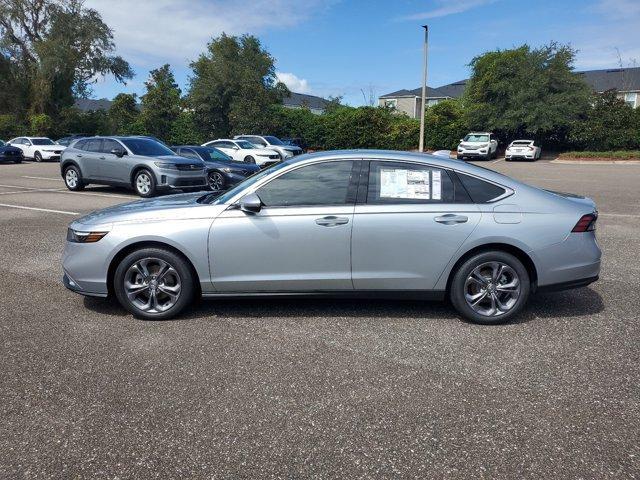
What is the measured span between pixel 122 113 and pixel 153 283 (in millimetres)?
47031

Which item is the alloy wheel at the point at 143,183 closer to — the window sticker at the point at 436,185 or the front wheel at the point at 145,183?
the front wheel at the point at 145,183

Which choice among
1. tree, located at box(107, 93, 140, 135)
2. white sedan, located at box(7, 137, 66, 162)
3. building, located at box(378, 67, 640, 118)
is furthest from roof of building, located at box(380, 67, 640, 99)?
white sedan, located at box(7, 137, 66, 162)

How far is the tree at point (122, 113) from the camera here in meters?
46.6

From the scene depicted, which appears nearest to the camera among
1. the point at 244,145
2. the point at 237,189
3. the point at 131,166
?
the point at 237,189

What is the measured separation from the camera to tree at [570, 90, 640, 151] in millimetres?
34844

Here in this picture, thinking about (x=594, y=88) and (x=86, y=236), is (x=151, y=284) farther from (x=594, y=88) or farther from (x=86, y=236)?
(x=594, y=88)

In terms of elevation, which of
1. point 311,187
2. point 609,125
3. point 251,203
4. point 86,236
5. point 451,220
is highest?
point 609,125

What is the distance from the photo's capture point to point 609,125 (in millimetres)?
35344

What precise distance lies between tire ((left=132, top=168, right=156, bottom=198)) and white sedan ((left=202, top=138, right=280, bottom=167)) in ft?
28.7

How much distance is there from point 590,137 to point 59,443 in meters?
39.7

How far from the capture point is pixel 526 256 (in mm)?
4406

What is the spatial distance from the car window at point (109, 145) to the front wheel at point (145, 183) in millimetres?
1158

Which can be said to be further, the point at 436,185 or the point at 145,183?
the point at 145,183

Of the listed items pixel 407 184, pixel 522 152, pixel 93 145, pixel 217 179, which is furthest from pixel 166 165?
pixel 522 152
